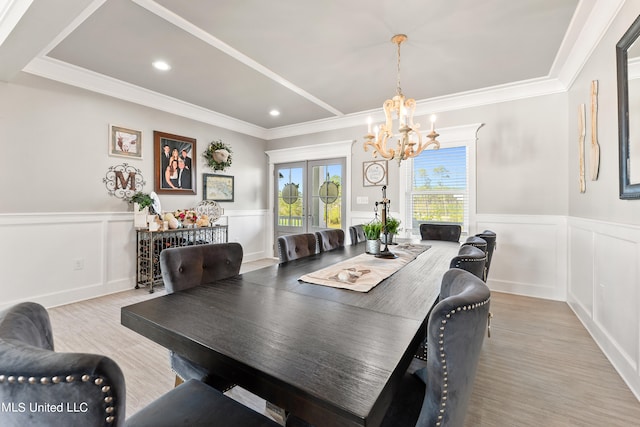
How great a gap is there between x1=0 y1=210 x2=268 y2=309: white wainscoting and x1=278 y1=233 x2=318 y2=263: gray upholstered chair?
262 centimetres

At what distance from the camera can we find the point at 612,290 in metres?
2.12

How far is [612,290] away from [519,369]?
93 centimetres

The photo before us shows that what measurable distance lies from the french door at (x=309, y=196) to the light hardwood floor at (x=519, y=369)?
292 centimetres

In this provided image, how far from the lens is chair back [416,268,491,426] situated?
28.7 inches

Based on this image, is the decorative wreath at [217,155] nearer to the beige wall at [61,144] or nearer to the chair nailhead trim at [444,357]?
the beige wall at [61,144]

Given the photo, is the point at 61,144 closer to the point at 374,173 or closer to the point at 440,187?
the point at 374,173

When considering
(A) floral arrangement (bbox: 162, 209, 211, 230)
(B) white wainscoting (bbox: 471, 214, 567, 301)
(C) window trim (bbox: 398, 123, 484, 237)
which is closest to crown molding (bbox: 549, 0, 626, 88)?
(C) window trim (bbox: 398, 123, 484, 237)

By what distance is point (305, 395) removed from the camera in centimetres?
65

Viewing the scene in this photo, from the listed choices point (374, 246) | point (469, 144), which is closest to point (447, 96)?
point (469, 144)

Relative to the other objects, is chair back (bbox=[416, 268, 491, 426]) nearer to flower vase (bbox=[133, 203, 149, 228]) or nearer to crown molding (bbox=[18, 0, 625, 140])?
crown molding (bbox=[18, 0, 625, 140])

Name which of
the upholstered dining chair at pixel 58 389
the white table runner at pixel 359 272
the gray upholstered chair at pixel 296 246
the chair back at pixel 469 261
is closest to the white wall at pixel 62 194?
the gray upholstered chair at pixel 296 246

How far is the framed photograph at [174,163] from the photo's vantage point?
4045 mm

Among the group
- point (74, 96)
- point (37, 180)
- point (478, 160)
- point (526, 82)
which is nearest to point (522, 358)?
point (478, 160)

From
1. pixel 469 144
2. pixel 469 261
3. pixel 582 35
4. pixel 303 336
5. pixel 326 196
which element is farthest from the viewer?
pixel 326 196
